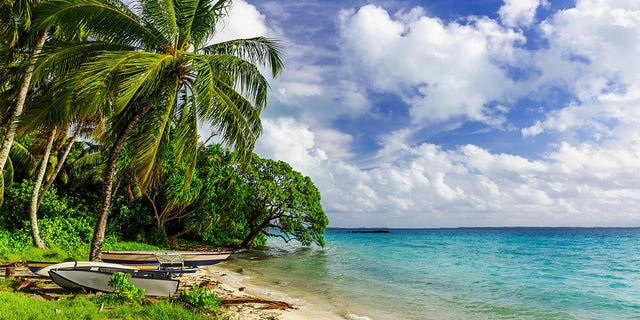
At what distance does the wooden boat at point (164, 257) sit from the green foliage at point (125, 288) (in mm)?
3918

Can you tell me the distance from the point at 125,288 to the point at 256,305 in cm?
330

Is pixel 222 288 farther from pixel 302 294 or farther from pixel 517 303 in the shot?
pixel 517 303

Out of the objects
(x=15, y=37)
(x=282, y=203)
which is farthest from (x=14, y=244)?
(x=282, y=203)

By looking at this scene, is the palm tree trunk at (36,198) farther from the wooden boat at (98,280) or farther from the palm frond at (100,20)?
the wooden boat at (98,280)

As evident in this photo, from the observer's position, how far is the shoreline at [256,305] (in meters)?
8.75

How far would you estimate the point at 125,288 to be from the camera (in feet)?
25.0

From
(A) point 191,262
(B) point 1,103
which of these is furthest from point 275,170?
(B) point 1,103

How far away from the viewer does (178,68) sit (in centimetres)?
969

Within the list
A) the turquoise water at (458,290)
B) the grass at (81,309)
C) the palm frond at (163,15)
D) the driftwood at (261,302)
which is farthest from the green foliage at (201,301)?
the palm frond at (163,15)

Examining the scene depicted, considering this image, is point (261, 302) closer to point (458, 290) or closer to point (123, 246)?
point (458, 290)

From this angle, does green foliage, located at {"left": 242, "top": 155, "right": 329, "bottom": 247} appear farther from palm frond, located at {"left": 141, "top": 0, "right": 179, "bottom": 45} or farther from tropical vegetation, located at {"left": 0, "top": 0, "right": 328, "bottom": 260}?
palm frond, located at {"left": 141, "top": 0, "right": 179, "bottom": 45}

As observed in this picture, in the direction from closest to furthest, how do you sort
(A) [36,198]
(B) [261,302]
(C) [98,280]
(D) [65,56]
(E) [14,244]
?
(C) [98,280], (D) [65,56], (B) [261,302], (E) [14,244], (A) [36,198]

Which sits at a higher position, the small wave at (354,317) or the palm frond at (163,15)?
the palm frond at (163,15)

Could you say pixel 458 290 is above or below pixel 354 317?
below
